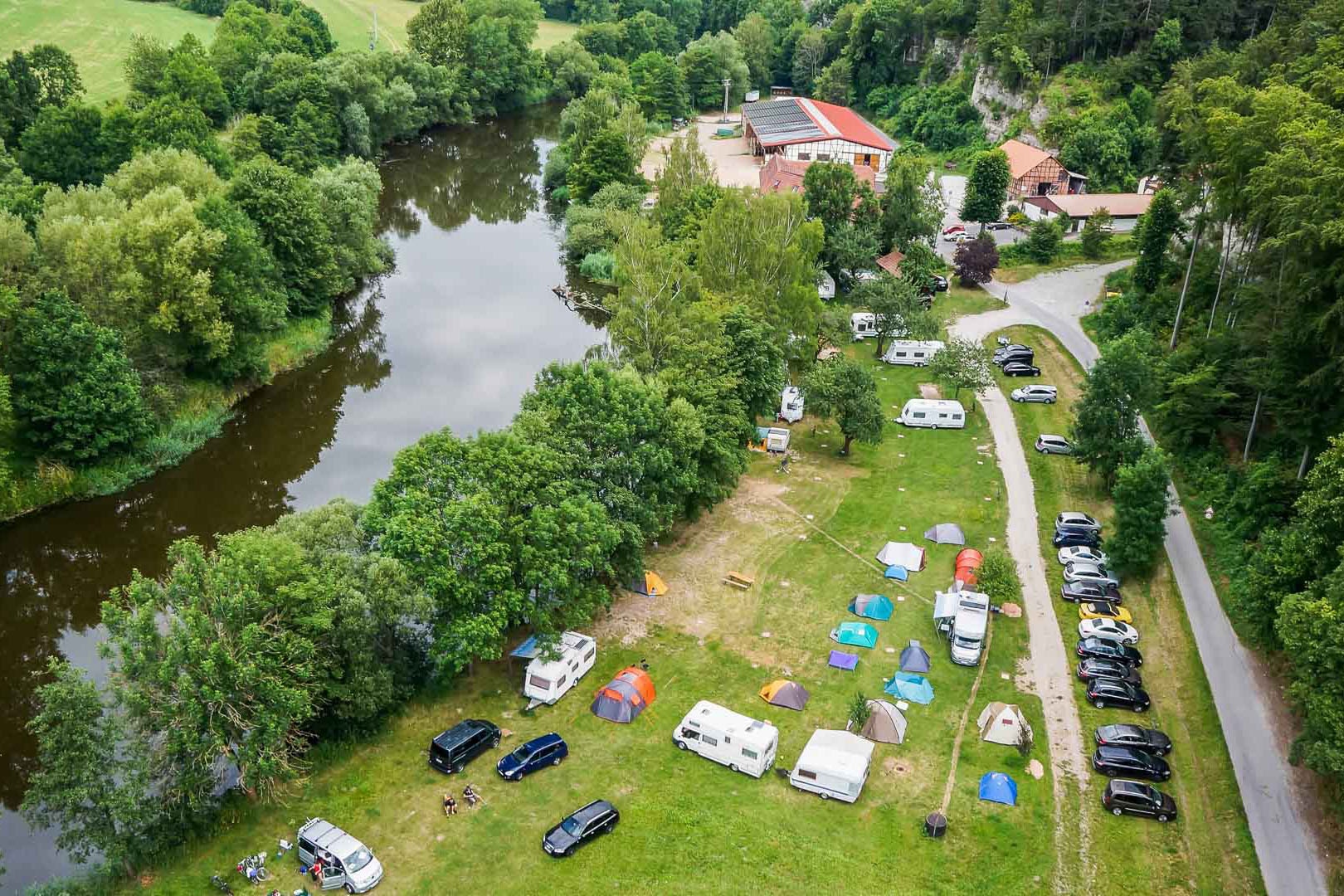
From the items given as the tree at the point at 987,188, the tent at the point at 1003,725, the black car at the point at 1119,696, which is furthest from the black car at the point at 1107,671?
the tree at the point at 987,188

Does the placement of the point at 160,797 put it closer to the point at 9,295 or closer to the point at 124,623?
the point at 124,623

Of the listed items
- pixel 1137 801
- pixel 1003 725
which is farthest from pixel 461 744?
pixel 1137 801

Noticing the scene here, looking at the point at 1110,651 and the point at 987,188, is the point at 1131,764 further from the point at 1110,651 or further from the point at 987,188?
the point at 987,188

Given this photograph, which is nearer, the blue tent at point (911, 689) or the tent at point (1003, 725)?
the tent at point (1003, 725)

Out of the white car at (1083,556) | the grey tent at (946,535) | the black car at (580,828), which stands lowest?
the black car at (580,828)

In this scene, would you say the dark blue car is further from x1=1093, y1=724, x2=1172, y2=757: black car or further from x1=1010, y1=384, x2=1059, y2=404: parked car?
x1=1010, y1=384, x2=1059, y2=404: parked car

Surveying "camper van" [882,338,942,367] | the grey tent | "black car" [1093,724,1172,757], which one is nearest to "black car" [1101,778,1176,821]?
"black car" [1093,724,1172,757]

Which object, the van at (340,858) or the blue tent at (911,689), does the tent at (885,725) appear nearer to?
the blue tent at (911,689)
